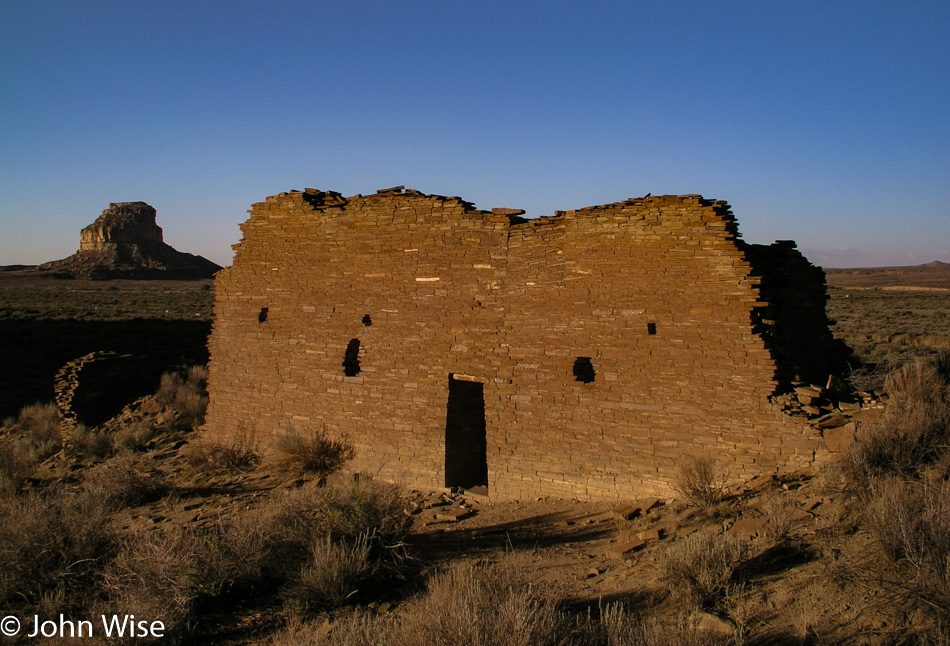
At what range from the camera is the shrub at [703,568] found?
417 centimetres

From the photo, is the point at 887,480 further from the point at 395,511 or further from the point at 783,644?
the point at 395,511

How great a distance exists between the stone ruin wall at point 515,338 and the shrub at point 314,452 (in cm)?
27

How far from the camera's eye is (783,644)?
11.6ft

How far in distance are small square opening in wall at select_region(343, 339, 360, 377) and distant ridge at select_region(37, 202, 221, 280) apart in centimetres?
7361

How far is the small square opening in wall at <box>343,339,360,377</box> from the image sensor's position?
9148 mm

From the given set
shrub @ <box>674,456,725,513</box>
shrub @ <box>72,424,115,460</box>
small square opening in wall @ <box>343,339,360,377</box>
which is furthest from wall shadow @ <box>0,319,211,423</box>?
shrub @ <box>674,456,725,513</box>

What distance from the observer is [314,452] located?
29.3 ft

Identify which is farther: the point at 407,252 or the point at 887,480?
the point at 407,252

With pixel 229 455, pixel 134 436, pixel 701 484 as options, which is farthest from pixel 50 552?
pixel 134 436

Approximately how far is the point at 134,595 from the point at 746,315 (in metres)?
6.60

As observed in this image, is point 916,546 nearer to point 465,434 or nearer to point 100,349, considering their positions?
point 465,434

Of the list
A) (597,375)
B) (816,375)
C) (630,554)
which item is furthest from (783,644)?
(816,375)

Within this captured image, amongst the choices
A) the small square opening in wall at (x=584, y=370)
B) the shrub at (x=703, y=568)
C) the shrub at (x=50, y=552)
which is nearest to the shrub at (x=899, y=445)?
the shrub at (x=703, y=568)

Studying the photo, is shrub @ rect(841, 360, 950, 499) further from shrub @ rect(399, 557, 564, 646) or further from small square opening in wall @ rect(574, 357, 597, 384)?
shrub @ rect(399, 557, 564, 646)
